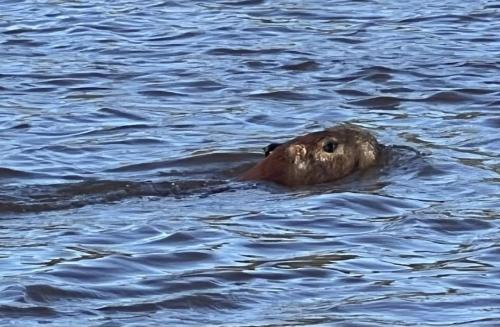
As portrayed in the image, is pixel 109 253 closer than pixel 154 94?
Yes

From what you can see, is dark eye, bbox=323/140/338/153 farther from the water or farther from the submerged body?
the water

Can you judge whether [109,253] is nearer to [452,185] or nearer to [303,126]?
[452,185]

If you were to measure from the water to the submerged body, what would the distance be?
0.71 feet

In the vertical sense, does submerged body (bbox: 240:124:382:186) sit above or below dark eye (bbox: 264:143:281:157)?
below

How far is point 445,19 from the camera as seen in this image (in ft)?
65.6

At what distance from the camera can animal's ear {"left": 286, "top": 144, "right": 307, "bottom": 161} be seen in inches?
495

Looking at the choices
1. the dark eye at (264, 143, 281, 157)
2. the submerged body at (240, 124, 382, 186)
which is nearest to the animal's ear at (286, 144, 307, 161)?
the submerged body at (240, 124, 382, 186)

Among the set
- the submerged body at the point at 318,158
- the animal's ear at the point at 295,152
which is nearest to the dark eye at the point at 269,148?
the submerged body at the point at 318,158

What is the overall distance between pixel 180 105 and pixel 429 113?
7.48 feet

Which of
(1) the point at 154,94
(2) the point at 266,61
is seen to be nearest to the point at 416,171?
(1) the point at 154,94

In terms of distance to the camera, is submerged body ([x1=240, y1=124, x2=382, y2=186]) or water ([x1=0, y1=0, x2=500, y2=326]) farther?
submerged body ([x1=240, y1=124, x2=382, y2=186])

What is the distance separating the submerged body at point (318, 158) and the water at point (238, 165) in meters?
0.22

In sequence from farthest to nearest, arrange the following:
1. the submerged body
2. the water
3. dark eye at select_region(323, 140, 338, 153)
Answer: dark eye at select_region(323, 140, 338, 153), the submerged body, the water

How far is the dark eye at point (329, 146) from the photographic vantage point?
12723 mm
